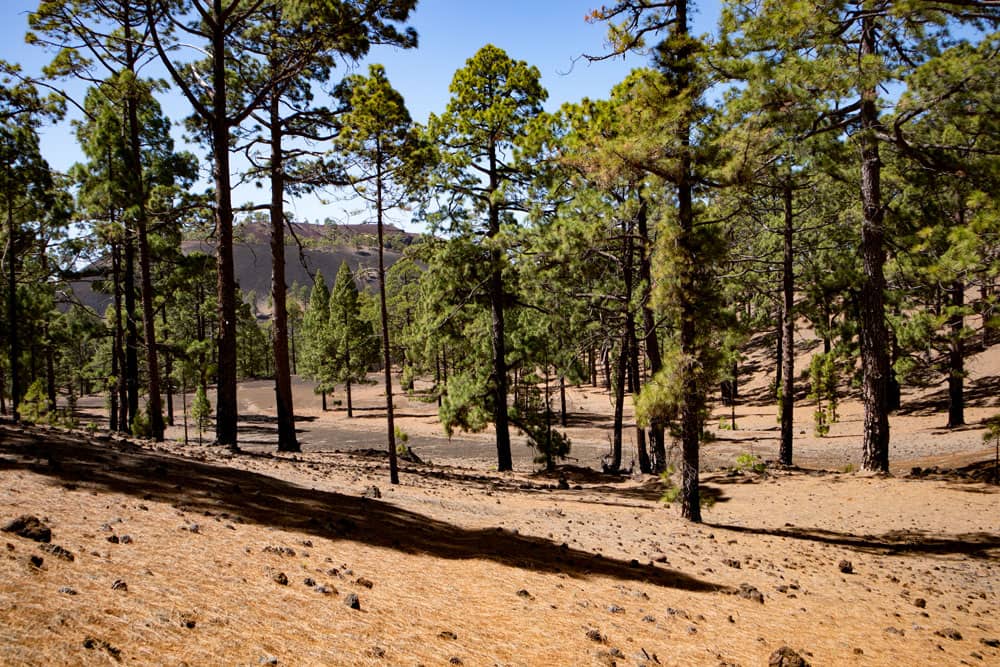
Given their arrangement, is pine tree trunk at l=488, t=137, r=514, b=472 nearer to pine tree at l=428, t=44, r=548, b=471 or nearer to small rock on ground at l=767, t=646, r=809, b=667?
pine tree at l=428, t=44, r=548, b=471

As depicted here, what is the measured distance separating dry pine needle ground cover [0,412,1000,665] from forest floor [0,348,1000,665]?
0.03 meters

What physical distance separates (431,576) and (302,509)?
112 inches

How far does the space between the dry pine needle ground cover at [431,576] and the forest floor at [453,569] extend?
3 centimetres

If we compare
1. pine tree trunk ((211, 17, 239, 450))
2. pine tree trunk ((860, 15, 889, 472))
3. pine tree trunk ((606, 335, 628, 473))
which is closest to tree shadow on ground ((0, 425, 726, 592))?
pine tree trunk ((211, 17, 239, 450))

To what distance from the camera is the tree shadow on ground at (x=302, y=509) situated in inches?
267

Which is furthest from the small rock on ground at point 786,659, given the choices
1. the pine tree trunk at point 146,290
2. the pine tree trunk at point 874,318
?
the pine tree trunk at point 146,290

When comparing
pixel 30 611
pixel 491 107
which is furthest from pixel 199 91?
pixel 30 611

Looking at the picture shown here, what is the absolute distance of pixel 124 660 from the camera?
2.96 metres

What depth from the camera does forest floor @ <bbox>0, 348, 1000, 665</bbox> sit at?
3.69m

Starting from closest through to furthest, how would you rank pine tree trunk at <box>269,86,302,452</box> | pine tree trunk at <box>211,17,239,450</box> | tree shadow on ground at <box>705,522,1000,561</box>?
tree shadow on ground at <box>705,522,1000,561</box> → pine tree trunk at <box>211,17,239,450</box> → pine tree trunk at <box>269,86,302,452</box>

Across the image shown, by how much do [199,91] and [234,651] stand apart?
1555 centimetres

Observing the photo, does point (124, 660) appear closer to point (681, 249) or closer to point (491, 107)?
point (681, 249)

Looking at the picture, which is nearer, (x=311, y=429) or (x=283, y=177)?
(x=283, y=177)

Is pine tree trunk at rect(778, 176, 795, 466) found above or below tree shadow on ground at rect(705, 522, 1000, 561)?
above
